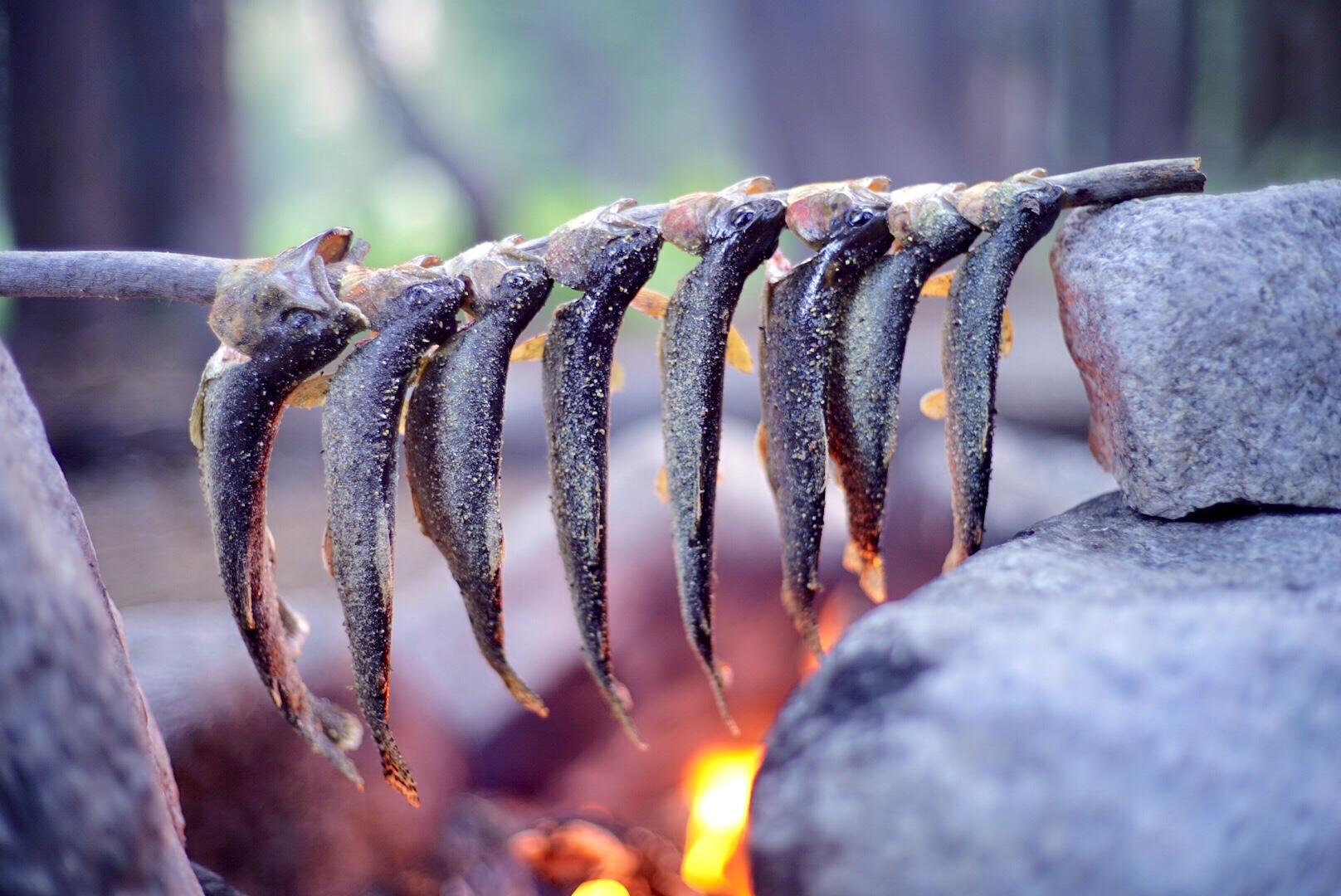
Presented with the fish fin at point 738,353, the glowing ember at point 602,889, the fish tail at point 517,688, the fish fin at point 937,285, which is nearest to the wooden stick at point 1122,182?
the fish fin at point 937,285

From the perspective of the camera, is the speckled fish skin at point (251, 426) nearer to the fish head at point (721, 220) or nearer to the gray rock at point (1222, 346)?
the fish head at point (721, 220)

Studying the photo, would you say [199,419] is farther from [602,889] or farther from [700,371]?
[602,889]

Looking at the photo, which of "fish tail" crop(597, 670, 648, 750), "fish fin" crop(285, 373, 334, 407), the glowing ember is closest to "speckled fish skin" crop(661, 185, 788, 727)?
"fish tail" crop(597, 670, 648, 750)

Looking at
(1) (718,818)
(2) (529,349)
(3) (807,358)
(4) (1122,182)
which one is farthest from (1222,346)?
(1) (718,818)

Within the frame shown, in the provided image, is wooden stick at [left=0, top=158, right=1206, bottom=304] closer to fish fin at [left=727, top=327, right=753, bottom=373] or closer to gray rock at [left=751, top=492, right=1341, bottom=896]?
fish fin at [left=727, top=327, right=753, bottom=373]

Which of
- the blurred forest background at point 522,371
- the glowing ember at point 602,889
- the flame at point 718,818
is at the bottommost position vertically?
the flame at point 718,818

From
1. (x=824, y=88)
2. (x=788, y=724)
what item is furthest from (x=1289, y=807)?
(x=824, y=88)
